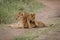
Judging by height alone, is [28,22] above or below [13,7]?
below

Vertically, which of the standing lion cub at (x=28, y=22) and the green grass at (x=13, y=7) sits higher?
the green grass at (x=13, y=7)

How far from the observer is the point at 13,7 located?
3062 millimetres

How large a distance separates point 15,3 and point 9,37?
52.0 inches

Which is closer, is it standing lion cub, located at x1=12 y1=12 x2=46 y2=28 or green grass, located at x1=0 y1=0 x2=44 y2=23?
standing lion cub, located at x1=12 y1=12 x2=46 y2=28

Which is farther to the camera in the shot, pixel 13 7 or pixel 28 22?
pixel 13 7

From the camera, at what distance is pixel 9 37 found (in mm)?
1917

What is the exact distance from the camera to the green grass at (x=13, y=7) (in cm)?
281

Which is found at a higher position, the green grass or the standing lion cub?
the green grass

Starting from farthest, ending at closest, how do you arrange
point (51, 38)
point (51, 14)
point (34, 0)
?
point (34, 0) < point (51, 14) < point (51, 38)

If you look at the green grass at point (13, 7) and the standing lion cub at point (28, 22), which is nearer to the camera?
the standing lion cub at point (28, 22)

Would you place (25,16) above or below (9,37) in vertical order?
above

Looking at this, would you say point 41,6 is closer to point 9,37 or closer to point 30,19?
point 30,19

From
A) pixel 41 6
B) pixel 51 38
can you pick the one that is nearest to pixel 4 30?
pixel 51 38

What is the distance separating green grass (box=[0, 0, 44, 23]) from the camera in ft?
9.21
